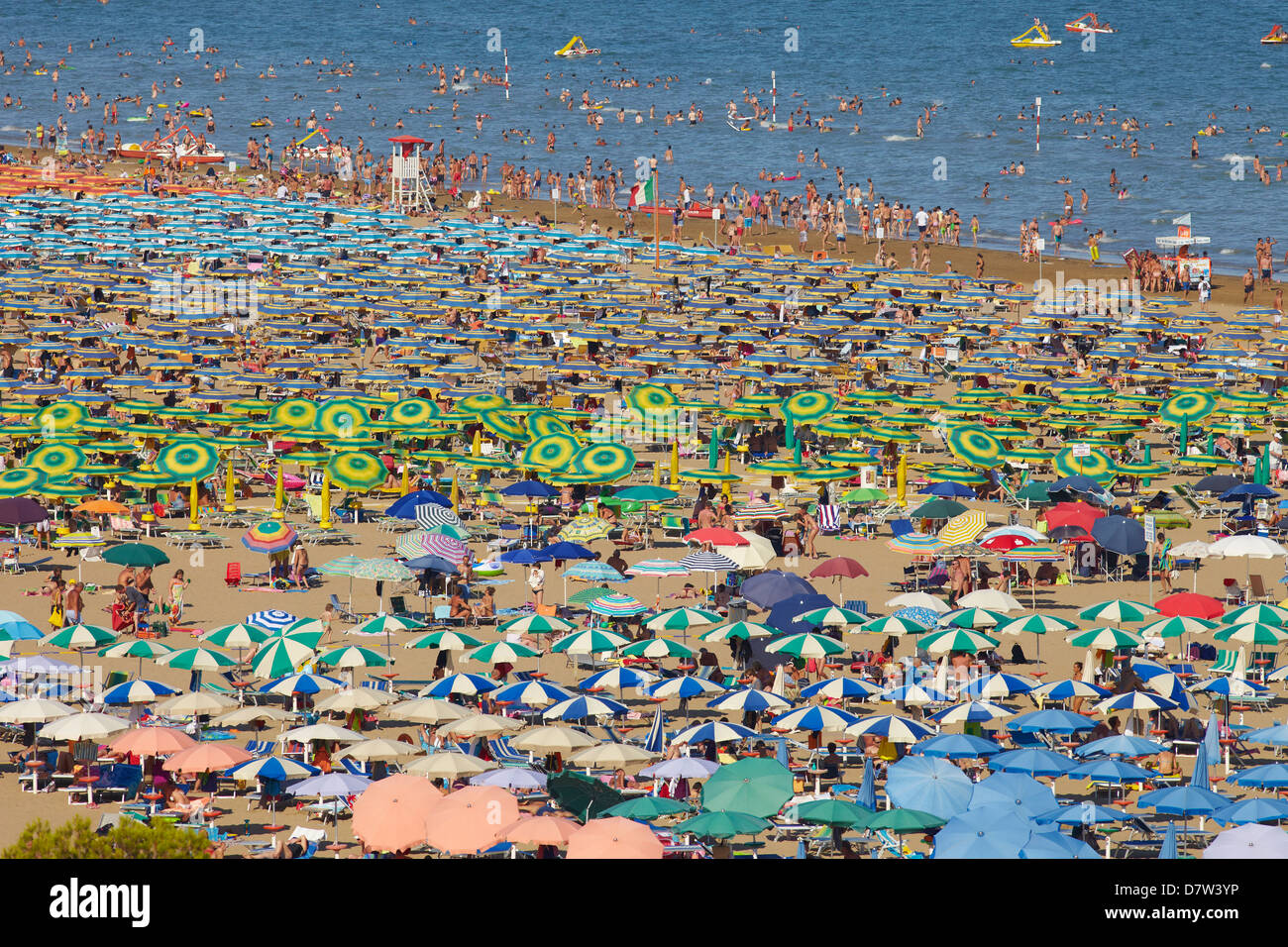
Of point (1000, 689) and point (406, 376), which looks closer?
point (1000, 689)

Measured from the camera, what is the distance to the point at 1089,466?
3484 centimetres

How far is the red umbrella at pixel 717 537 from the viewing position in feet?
99.2

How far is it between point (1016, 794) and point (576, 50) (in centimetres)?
12967

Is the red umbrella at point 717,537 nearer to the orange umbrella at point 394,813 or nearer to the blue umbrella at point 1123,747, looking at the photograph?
the blue umbrella at point 1123,747

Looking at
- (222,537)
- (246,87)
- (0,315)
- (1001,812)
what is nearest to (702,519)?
(222,537)

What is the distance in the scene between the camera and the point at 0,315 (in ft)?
171

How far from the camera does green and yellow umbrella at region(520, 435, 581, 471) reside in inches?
1372

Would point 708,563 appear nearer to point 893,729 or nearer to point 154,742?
point 893,729

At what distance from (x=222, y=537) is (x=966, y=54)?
4534 inches

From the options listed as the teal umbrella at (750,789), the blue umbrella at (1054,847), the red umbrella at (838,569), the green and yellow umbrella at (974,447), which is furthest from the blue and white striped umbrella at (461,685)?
the green and yellow umbrella at (974,447)

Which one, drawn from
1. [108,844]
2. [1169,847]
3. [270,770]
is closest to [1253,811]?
[1169,847]

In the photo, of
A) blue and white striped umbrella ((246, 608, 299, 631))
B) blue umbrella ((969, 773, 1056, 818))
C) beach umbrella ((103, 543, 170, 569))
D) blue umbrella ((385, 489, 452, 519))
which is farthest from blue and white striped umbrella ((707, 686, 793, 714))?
blue umbrella ((385, 489, 452, 519))

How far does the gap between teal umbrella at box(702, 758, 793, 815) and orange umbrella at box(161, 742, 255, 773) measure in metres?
5.09
